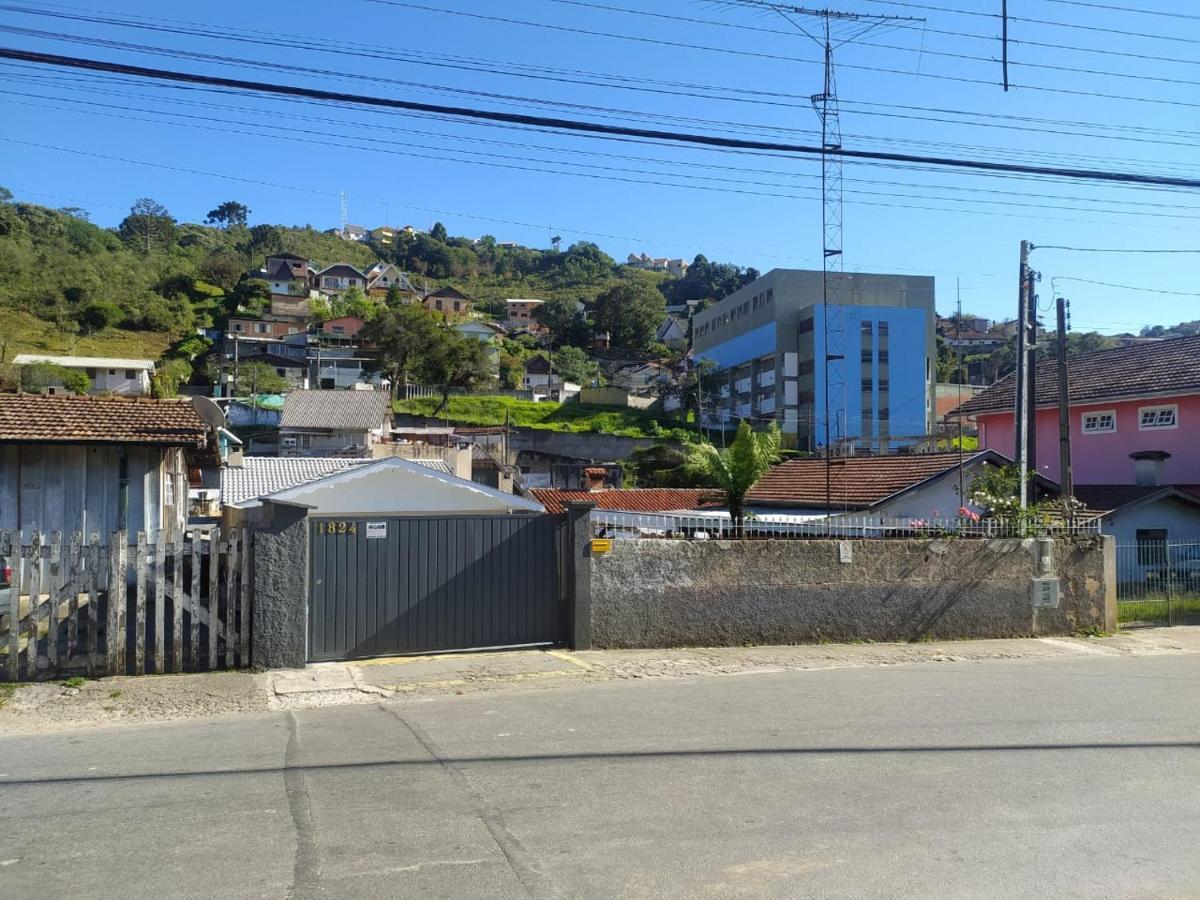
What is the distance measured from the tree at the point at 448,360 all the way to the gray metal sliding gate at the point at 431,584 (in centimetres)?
6328

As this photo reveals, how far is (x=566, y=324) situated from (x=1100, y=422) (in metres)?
87.3

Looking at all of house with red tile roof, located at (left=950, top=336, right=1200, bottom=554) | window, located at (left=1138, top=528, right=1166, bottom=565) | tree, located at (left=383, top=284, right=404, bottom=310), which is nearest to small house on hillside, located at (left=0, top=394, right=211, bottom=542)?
window, located at (left=1138, top=528, right=1166, bottom=565)

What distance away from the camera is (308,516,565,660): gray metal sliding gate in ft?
37.0

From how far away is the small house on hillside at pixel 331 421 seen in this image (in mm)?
57844

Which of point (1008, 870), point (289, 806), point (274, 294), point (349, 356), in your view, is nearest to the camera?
point (1008, 870)

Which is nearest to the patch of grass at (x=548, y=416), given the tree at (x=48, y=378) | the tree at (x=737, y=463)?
the tree at (x=48, y=378)

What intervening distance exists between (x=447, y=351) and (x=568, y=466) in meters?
22.8

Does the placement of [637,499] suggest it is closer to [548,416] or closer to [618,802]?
[618,802]

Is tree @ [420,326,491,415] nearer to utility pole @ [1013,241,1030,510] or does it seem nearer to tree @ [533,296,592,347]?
tree @ [533,296,592,347]

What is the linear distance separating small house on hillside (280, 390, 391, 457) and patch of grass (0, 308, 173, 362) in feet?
84.5

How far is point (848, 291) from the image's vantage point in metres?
71.9

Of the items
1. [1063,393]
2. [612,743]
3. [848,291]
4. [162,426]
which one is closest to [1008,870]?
[612,743]

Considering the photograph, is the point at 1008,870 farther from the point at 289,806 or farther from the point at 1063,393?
the point at 1063,393

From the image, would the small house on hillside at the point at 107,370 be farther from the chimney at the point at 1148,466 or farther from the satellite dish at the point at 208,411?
the chimney at the point at 1148,466
